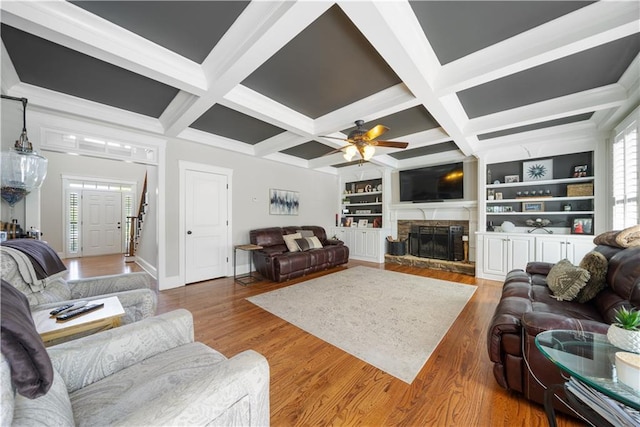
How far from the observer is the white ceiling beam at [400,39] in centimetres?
160

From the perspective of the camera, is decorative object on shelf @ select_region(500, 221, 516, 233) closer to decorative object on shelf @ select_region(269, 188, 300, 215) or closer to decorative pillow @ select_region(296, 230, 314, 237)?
decorative pillow @ select_region(296, 230, 314, 237)

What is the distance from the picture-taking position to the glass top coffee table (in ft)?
3.08

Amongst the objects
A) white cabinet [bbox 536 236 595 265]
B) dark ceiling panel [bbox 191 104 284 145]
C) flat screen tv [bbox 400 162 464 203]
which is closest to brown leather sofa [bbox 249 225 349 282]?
dark ceiling panel [bbox 191 104 284 145]

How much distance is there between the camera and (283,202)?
19.1ft

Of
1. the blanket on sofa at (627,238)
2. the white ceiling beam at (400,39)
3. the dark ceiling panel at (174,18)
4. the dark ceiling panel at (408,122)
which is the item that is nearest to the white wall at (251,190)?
the dark ceiling panel at (408,122)

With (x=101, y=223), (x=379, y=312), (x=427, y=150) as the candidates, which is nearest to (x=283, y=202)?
(x=427, y=150)

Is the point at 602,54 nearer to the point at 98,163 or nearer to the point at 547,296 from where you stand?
the point at 547,296

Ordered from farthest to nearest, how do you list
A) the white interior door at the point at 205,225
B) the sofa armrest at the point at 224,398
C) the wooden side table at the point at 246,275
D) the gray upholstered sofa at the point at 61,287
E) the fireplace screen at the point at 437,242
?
the fireplace screen at the point at 437,242 → the wooden side table at the point at 246,275 → the white interior door at the point at 205,225 → the gray upholstered sofa at the point at 61,287 → the sofa armrest at the point at 224,398

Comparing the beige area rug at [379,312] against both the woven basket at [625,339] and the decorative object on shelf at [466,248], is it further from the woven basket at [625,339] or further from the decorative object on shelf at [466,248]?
the decorative object on shelf at [466,248]

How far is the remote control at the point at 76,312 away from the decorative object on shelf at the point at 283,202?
403 centimetres

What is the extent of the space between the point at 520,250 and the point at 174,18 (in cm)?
564

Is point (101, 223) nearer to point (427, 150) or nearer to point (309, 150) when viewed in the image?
point (309, 150)

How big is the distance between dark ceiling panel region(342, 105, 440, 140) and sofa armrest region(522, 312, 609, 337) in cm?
273

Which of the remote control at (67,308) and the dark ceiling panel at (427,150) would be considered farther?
the dark ceiling panel at (427,150)
